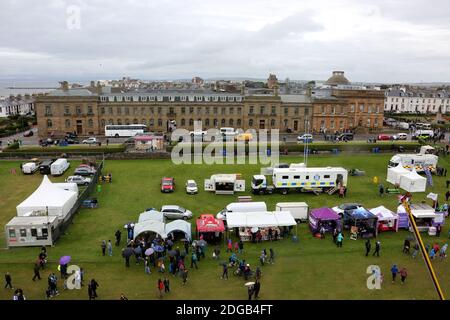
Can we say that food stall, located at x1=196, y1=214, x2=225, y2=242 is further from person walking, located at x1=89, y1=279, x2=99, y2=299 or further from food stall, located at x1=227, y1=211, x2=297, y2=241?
person walking, located at x1=89, y1=279, x2=99, y2=299

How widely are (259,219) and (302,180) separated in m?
9.83

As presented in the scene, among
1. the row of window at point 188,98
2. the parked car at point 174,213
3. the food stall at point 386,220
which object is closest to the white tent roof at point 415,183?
the food stall at point 386,220

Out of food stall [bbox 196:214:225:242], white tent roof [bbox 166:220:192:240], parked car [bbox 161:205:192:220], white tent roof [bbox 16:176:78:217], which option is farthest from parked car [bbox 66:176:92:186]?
food stall [bbox 196:214:225:242]

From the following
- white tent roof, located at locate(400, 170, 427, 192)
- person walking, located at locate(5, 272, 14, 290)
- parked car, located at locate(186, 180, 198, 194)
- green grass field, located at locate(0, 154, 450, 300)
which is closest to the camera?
person walking, located at locate(5, 272, 14, 290)

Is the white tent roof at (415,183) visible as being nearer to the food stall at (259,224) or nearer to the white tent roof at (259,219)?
the white tent roof at (259,219)

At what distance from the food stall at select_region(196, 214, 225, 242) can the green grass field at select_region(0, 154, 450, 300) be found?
77 cm

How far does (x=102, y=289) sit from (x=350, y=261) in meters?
12.6

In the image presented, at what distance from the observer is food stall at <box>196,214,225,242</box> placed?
2269 centimetres

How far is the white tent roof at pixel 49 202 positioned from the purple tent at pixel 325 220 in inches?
626

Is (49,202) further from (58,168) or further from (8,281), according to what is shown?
(58,168)

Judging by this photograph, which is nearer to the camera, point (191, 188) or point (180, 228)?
point (180, 228)

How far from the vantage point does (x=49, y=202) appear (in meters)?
25.0

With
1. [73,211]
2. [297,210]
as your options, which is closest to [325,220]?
[297,210]
